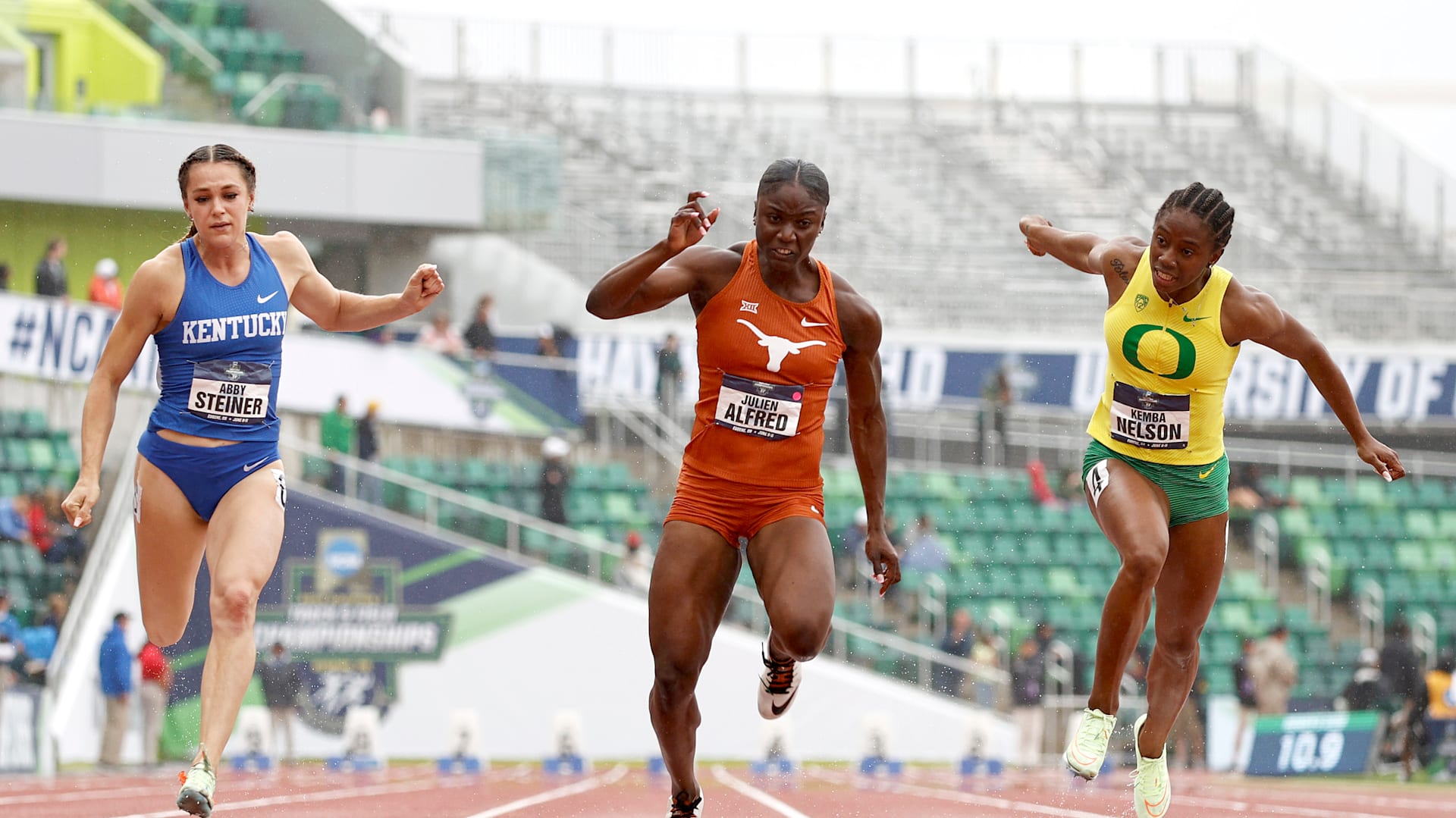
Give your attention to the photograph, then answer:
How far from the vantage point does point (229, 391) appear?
5.94 meters

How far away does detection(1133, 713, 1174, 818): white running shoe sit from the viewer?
21.7 feet

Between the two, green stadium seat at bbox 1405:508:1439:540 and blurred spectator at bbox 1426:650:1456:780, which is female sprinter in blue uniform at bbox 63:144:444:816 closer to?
blurred spectator at bbox 1426:650:1456:780

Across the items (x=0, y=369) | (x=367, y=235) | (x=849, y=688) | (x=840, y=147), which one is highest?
(x=840, y=147)

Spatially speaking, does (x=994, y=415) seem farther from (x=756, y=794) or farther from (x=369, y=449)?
(x=756, y=794)

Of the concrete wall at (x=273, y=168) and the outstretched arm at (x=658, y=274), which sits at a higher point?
the concrete wall at (x=273, y=168)

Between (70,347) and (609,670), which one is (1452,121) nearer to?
(609,670)

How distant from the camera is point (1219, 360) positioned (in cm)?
628

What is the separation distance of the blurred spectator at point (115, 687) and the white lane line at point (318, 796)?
8.60 feet

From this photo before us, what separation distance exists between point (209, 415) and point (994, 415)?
41.7 ft

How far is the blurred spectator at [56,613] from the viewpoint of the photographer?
14398 millimetres

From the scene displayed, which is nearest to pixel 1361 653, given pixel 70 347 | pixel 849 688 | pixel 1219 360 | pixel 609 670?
pixel 849 688

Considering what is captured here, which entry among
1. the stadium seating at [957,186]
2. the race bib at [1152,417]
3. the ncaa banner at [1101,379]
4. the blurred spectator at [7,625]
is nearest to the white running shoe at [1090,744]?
the race bib at [1152,417]

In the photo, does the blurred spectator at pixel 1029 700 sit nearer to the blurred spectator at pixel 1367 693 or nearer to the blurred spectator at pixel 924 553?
the blurred spectator at pixel 924 553

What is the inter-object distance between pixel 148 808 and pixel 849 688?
7.60 m
